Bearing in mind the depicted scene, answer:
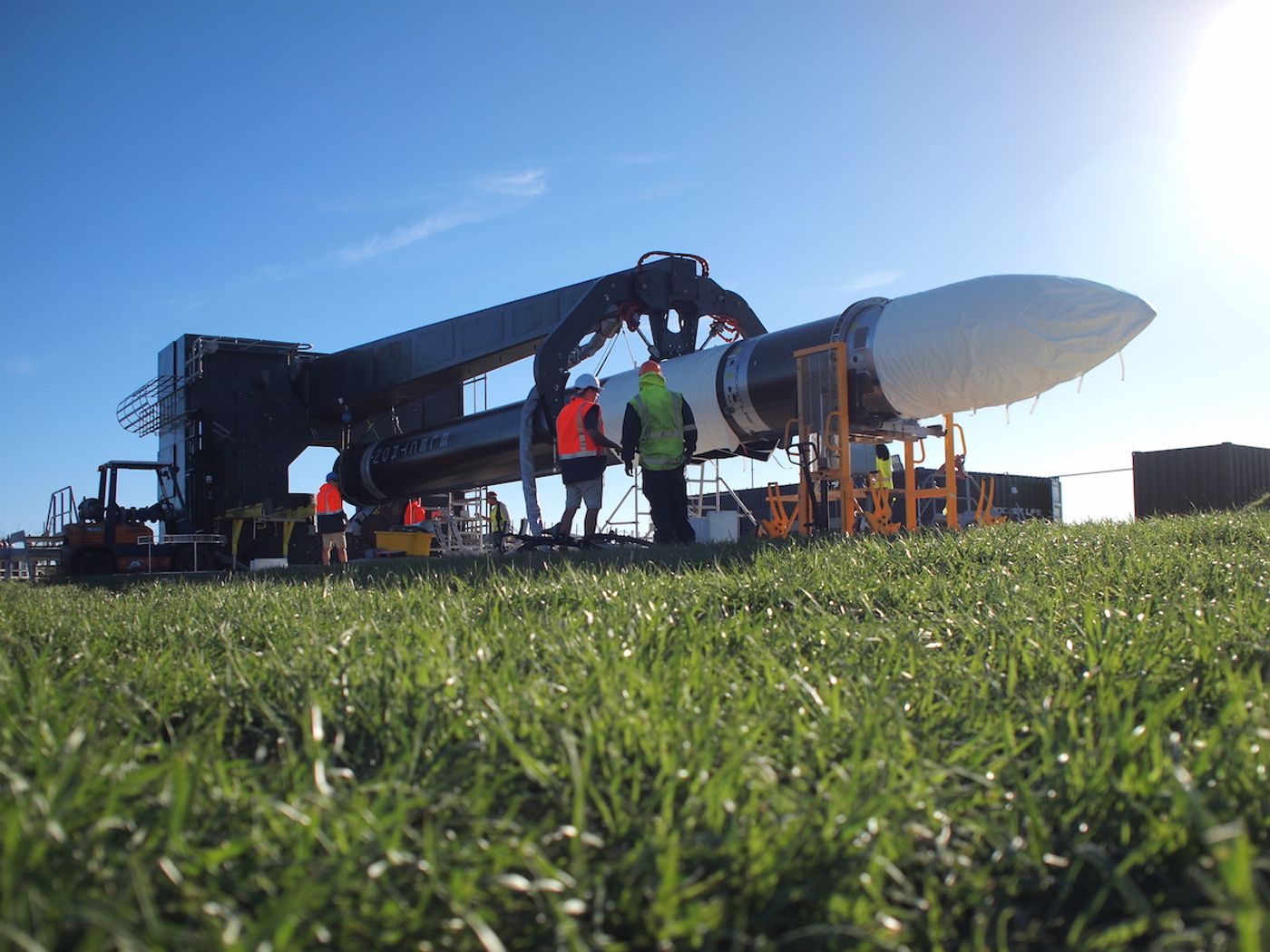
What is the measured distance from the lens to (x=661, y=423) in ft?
28.5

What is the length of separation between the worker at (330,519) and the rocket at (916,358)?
12.8ft

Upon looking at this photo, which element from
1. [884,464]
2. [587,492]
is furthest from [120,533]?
[884,464]

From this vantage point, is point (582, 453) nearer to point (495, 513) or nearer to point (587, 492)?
point (587, 492)

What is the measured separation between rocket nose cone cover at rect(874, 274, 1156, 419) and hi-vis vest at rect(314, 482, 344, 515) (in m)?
8.60

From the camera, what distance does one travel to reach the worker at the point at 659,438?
28.4 ft

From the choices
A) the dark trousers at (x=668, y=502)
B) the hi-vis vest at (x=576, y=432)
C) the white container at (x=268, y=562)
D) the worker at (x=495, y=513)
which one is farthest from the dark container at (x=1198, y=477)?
the white container at (x=268, y=562)

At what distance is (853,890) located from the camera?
1.27 metres

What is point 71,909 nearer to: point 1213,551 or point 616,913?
point 616,913

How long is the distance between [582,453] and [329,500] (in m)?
6.23

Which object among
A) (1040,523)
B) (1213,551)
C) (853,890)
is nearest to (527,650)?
(853,890)

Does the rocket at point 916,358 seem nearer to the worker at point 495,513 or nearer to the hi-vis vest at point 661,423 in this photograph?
the hi-vis vest at point 661,423

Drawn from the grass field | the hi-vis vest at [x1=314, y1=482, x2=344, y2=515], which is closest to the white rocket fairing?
the grass field

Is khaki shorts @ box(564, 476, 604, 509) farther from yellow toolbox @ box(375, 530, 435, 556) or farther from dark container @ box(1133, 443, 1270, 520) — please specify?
dark container @ box(1133, 443, 1270, 520)

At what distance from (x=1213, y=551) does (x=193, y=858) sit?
4707 mm
